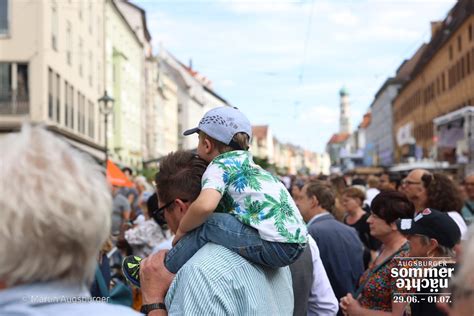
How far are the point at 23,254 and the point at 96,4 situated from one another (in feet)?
146

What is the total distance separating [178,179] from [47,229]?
1.41m

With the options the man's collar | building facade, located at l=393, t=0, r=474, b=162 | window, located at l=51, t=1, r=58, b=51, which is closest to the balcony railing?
window, located at l=51, t=1, r=58, b=51

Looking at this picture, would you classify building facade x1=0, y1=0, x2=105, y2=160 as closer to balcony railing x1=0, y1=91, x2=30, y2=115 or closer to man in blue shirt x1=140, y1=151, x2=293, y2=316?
balcony railing x1=0, y1=91, x2=30, y2=115

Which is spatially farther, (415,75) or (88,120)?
(415,75)

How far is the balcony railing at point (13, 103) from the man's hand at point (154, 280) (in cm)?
2950

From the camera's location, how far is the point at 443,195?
21.1ft

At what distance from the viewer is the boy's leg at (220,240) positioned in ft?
9.27

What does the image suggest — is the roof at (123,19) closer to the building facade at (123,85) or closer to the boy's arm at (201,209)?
the building facade at (123,85)

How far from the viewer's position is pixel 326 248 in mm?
6043

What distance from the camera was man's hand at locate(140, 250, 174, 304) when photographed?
290cm

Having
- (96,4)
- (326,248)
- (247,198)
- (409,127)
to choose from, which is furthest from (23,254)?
(409,127)

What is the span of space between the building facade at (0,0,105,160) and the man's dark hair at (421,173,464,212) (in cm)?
2226

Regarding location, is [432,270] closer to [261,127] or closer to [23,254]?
[23,254]

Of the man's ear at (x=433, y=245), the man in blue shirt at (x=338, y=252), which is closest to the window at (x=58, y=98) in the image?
the man in blue shirt at (x=338, y=252)
